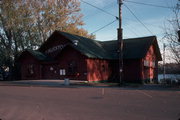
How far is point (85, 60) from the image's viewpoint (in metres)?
24.9

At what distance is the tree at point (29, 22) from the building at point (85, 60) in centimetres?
566

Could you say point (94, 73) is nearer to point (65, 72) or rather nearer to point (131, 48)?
point (65, 72)

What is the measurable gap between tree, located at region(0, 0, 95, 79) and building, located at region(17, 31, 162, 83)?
5.66 metres

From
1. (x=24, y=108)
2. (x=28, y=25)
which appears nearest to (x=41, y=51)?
(x=28, y=25)

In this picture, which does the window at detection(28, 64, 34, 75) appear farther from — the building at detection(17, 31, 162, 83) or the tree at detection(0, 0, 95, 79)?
the tree at detection(0, 0, 95, 79)

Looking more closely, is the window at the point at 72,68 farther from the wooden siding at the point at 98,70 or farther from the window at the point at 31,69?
the window at the point at 31,69

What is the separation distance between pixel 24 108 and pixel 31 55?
21447 millimetres

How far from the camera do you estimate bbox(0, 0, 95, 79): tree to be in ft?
109

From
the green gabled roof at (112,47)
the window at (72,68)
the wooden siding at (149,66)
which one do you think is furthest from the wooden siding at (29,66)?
the wooden siding at (149,66)

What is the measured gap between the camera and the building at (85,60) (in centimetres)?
2559

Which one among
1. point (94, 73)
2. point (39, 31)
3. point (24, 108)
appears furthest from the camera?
point (39, 31)

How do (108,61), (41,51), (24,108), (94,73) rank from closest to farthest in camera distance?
1. (24,108)
2. (94,73)
3. (108,61)
4. (41,51)

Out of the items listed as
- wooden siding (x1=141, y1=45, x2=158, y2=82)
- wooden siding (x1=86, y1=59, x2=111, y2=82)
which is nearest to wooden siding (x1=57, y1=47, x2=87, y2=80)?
wooden siding (x1=86, y1=59, x2=111, y2=82)

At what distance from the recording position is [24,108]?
9.07 meters
